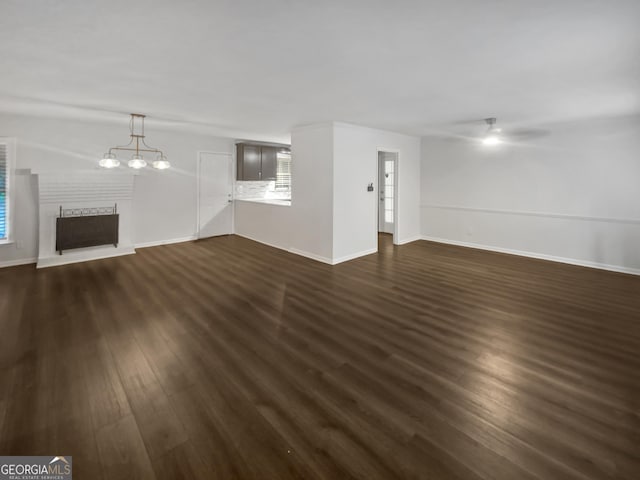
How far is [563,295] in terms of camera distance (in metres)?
3.93

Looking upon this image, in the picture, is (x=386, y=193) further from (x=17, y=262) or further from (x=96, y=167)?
(x=17, y=262)

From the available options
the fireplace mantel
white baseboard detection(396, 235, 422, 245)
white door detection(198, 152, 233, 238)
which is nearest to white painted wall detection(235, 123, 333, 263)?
white door detection(198, 152, 233, 238)

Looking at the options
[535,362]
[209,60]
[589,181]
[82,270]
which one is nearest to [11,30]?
[209,60]

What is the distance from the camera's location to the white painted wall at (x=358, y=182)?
5242 mm

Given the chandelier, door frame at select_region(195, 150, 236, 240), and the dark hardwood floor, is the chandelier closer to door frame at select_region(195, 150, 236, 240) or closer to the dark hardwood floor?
A: door frame at select_region(195, 150, 236, 240)

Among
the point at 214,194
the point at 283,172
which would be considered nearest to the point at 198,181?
the point at 214,194

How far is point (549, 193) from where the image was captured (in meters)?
5.58

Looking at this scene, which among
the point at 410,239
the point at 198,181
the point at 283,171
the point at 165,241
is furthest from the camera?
the point at 283,171

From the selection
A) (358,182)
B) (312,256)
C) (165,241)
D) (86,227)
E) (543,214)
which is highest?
(358,182)

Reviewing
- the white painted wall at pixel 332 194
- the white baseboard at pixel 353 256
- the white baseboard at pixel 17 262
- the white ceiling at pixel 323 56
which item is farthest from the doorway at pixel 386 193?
the white baseboard at pixel 17 262

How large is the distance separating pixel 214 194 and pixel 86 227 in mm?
2716

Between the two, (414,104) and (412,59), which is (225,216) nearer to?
(414,104)

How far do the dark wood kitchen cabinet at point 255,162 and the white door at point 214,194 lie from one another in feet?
0.97

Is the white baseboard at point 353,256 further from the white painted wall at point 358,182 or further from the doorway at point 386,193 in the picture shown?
the doorway at point 386,193
